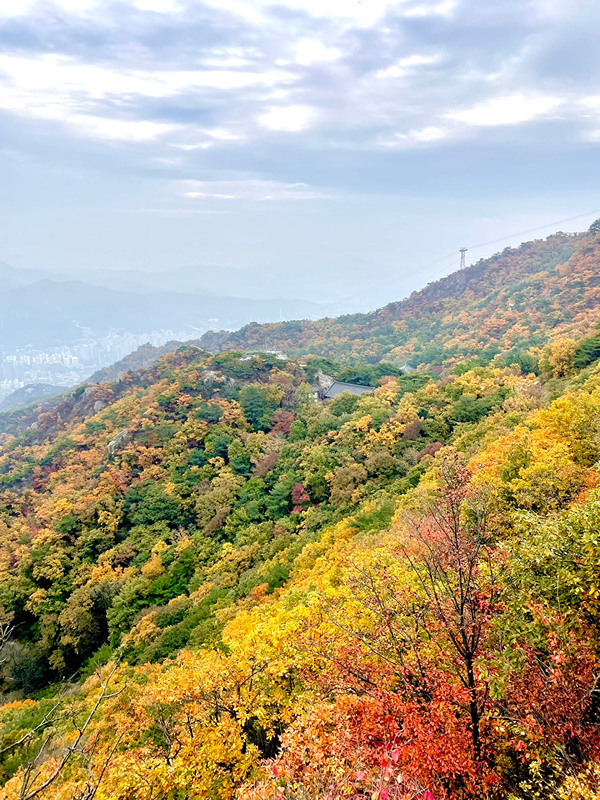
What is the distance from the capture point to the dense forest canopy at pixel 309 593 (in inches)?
233

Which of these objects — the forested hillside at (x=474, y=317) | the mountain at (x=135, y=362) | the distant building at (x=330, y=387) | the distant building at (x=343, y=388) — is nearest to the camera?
the distant building at (x=343, y=388)

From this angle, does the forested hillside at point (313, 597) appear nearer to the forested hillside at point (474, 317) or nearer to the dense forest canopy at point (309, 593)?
the dense forest canopy at point (309, 593)

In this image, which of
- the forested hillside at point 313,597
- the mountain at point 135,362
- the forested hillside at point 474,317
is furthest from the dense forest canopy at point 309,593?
the mountain at point 135,362

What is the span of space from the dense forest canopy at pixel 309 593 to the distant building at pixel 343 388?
388cm

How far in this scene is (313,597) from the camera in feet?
35.0

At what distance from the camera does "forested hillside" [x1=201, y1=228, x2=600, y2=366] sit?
6494cm

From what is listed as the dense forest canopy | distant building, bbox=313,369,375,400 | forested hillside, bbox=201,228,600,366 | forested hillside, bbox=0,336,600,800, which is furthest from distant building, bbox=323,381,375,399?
forested hillside, bbox=201,228,600,366

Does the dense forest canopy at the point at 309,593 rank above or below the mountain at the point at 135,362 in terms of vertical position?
below

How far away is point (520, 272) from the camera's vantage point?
309 feet

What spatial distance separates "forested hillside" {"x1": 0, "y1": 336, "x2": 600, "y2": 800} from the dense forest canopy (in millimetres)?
73

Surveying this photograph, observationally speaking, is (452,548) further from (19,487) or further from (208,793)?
(19,487)

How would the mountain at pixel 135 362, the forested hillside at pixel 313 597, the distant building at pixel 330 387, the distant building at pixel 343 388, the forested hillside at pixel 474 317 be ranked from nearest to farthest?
the forested hillside at pixel 313 597 → the distant building at pixel 343 388 → the distant building at pixel 330 387 → the forested hillside at pixel 474 317 → the mountain at pixel 135 362

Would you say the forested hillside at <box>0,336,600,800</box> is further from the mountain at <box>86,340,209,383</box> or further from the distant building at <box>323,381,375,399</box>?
the mountain at <box>86,340,209,383</box>

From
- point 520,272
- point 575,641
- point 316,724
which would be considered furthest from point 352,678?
point 520,272
